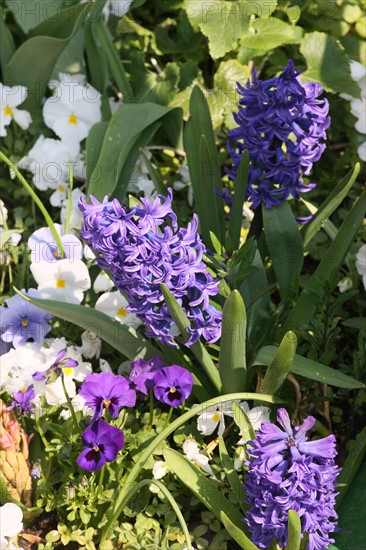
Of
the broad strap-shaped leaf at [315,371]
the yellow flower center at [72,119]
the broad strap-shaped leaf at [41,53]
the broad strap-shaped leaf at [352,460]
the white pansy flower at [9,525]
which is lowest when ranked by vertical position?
the broad strap-shaped leaf at [352,460]

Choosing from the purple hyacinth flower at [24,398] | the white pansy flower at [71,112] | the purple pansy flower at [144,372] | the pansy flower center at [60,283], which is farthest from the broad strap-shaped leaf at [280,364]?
the white pansy flower at [71,112]

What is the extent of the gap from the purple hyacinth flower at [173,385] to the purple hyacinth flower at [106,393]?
0.24 feet

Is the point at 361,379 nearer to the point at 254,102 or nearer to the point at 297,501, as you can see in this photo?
the point at 297,501

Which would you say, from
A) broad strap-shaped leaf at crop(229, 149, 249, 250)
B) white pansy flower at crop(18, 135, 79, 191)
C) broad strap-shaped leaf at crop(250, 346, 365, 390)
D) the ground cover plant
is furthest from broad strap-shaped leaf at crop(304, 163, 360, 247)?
white pansy flower at crop(18, 135, 79, 191)

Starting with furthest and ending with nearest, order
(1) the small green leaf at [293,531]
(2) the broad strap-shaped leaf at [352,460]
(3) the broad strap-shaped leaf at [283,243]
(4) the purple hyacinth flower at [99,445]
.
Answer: (3) the broad strap-shaped leaf at [283,243] < (2) the broad strap-shaped leaf at [352,460] < (4) the purple hyacinth flower at [99,445] < (1) the small green leaf at [293,531]

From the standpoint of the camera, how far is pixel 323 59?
2762 mm

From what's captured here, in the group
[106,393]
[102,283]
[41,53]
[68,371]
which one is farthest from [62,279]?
[41,53]

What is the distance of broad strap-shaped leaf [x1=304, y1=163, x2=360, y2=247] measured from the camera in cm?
203

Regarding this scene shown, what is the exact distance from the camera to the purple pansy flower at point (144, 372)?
6.58 ft

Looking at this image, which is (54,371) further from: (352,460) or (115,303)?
(352,460)

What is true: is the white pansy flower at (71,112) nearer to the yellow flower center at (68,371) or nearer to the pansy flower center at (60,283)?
the pansy flower center at (60,283)

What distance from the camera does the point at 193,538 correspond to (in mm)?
1986

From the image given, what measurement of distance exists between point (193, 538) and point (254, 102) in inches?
41.6

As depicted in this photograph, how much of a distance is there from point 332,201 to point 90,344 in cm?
76
